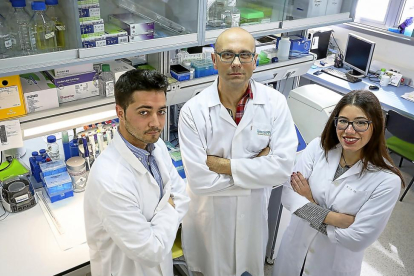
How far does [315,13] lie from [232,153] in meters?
1.52

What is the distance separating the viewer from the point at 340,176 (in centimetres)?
185

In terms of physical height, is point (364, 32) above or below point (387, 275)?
above

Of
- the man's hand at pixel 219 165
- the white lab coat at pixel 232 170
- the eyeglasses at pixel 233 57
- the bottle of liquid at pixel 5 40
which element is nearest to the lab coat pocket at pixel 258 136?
the white lab coat at pixel 232 170

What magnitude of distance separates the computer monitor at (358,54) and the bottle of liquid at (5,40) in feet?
12.7

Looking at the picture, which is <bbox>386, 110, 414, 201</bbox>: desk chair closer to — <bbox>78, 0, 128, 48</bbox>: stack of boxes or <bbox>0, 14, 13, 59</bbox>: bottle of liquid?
<bbox>78, 0, 128, 48</bbox>: stack of boxes

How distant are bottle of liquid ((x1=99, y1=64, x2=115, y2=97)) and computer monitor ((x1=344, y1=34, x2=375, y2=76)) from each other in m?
3.41

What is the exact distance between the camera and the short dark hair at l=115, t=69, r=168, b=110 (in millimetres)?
1463

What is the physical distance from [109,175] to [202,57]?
1336mm

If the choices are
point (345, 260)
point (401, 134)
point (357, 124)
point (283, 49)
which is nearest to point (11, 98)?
point (357, 124)

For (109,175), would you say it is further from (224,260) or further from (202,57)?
(202,57)

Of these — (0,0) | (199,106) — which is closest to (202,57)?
(199,106)

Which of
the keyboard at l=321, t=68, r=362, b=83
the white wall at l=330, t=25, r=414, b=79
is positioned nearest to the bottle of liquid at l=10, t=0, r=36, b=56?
the keyboard at l=321, t=68, r=362, b=83

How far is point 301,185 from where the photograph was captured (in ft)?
6.47

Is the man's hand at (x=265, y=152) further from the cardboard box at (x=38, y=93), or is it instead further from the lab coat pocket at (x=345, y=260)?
the cardboard box at (x=38, y=93)
